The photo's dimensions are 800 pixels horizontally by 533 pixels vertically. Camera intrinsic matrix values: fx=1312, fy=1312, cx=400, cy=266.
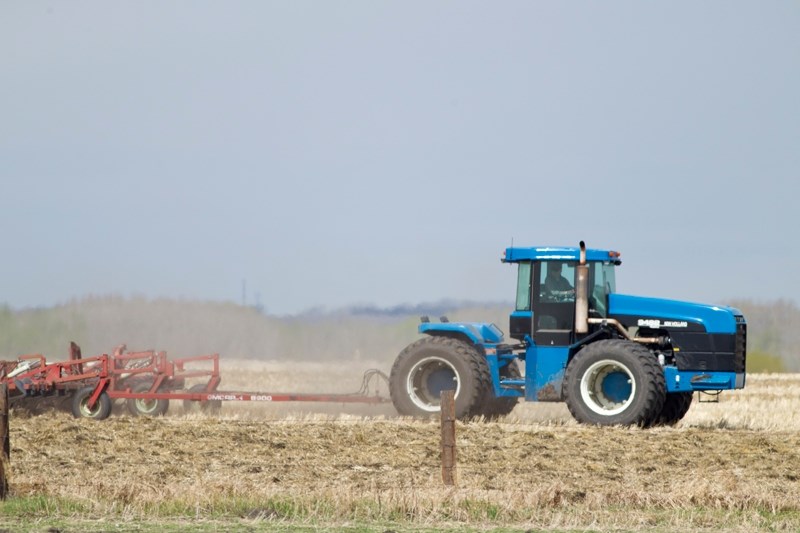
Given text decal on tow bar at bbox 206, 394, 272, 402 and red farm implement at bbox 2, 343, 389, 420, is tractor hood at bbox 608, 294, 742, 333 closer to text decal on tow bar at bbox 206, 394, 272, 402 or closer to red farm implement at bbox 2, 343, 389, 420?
red farm implement at bbox 2, 343, 389, 420

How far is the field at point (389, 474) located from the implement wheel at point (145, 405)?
839mm

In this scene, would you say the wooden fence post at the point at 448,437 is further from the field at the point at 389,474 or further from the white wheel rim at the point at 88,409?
the white wheel rim at the point at 88,409

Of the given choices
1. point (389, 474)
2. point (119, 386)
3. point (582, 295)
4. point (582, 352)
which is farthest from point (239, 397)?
point (389, 474)

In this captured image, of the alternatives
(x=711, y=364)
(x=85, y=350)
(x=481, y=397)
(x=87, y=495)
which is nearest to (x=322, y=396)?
(x=481, y=397)

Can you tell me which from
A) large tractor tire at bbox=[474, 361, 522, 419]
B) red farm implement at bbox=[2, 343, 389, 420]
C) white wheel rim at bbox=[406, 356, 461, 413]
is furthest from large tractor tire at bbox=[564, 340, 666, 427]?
red farm implement at bbox=[2, 343, 389, 420]

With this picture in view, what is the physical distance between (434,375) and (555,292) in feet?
7.38

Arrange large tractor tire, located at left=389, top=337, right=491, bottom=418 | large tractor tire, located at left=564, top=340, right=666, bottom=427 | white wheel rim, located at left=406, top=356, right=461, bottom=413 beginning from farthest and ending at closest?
1. white wheel rim, located at left=406, top=356, right=461, bottom=413
2. large tractor tire, located at left=389, top=337, right=491, bottom=418
3. large tractor tire, located at left=564, top=340, right=666, bottom=427

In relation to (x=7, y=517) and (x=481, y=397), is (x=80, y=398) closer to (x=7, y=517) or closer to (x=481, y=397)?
(x=481, y=397)

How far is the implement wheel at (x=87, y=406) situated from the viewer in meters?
21.0

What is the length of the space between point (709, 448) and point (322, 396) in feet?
21.5

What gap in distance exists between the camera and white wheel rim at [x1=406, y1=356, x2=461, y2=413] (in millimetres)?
19547

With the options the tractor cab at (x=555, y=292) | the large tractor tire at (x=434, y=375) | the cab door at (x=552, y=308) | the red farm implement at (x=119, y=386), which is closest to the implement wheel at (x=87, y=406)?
the red farm implement at (x=119, y=386)

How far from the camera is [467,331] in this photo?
19625 millimetres

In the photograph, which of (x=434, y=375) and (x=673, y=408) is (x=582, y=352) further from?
(x=434, y=375)
